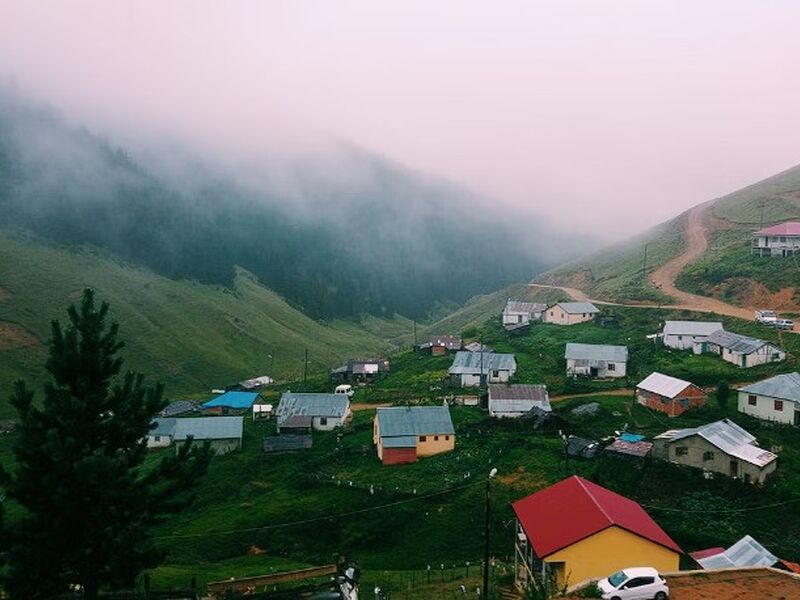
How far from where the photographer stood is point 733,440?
44844 millimetres

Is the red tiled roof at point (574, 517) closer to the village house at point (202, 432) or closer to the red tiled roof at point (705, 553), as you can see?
the red tiled roof at point (705, 553)

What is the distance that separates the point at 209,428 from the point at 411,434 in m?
21.3

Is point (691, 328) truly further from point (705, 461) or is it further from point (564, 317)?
point (705, 461)

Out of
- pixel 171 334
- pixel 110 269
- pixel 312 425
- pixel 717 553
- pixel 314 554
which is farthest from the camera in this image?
pixel 110 269

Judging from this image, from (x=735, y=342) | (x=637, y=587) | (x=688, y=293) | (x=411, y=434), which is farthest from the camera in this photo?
(x=688, y=293)

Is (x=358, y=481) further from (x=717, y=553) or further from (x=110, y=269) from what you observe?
(x=110, y=269)

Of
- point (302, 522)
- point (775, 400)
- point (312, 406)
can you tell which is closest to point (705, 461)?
→ point (775, 400)

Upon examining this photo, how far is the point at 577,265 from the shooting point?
161125 mm

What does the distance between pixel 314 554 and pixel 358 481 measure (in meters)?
9.81

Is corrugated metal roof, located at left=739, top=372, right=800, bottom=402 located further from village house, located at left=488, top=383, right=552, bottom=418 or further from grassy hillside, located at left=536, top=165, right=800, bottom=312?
grassy hillside, located at left=536, top=165, right=800, bottom=312

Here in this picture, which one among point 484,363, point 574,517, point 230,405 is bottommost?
point 230,405

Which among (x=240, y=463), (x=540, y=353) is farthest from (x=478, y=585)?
(x=540, y=353)

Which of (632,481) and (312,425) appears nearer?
(632,481)

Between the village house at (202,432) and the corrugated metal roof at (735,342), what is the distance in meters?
50.4
